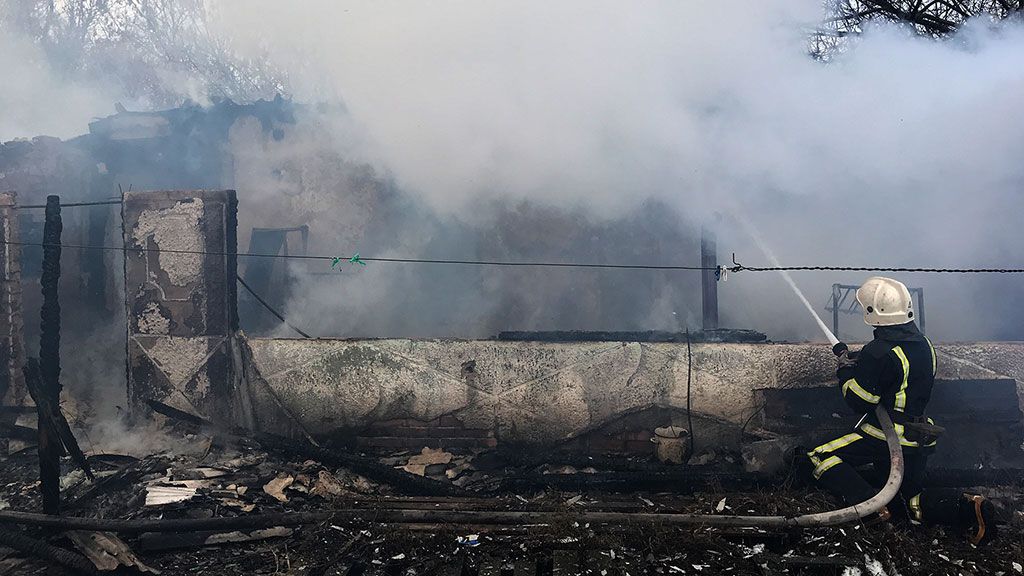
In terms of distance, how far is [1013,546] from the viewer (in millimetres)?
4270

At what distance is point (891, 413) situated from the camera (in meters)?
4.66

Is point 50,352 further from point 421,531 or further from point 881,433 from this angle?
point 881,433

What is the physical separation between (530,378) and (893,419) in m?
2.87

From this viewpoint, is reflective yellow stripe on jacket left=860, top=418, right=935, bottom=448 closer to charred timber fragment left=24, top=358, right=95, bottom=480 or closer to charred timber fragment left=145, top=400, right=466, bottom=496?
charred timber fragment left=145, top=400, right=466, bottom=496

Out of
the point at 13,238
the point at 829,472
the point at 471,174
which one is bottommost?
the point at 829,472

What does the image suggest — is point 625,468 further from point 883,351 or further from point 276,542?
point 276,542

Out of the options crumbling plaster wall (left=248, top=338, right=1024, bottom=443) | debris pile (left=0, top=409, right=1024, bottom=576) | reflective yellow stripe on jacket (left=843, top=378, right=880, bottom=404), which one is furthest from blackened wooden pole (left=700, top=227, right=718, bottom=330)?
reflective yellow stripe on jacket (left=843, top=378, right=880, bottom=404)

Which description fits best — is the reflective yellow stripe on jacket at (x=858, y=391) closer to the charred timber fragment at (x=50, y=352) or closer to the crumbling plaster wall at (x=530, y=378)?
the crumbling plaster wall at (x=530, y=378)

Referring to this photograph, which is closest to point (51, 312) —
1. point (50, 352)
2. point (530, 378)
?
point (50, 352)

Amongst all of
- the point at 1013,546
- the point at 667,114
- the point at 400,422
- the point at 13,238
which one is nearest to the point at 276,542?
the point at 400,422

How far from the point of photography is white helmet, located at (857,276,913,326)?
4770 mm

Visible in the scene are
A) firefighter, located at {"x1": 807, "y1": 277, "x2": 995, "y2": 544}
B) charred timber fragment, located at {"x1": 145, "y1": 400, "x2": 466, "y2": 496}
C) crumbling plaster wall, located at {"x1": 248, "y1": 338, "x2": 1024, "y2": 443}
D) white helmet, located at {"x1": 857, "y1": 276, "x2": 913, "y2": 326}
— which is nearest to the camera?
firefighter, located at {"x1": 807, "y1": 277, "x2": 995, "y2": 544}

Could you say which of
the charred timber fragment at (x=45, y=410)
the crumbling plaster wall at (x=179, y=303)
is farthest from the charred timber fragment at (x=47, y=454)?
the crumbling plaster wall at (x=179, y=303)

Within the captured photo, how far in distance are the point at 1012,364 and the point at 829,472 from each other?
7.96 feet
